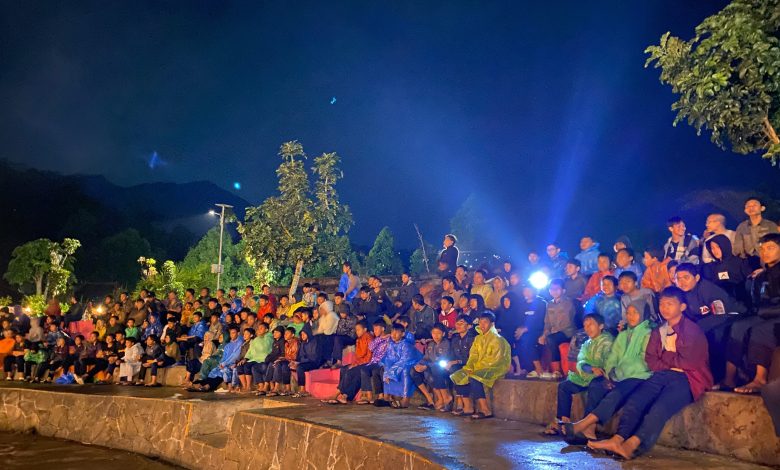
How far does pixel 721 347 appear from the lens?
499 centimetres

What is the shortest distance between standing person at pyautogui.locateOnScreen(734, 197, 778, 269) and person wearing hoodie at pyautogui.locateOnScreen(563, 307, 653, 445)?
1428mm

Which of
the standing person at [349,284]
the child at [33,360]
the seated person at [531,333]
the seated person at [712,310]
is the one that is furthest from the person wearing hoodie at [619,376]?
the child at [33,360]

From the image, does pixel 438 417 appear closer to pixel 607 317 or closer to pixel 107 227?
pixel 607 317

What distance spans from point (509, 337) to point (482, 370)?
113cm

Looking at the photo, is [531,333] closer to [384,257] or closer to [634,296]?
[634,296]

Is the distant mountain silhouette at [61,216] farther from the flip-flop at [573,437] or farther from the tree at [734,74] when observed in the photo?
the flip-flop at [573,437]

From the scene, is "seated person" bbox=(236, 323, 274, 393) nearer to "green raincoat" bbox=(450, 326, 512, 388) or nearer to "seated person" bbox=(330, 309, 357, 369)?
"seated person" bbox=(330, 309, 357, 369)

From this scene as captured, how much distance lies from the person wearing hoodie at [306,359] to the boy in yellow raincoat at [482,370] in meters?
3.11

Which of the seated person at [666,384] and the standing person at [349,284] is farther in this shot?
the standing person at [349,284]

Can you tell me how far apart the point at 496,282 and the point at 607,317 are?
2.45 meters

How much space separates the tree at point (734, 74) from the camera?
6477mm

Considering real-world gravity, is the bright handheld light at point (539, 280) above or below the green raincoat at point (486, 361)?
above

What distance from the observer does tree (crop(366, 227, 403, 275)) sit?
32.9m

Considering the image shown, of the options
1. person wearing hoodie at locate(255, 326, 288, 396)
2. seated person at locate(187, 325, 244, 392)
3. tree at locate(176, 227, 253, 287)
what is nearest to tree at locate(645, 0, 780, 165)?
person wearing hoodie at locate(255, 326, 288, 396)
